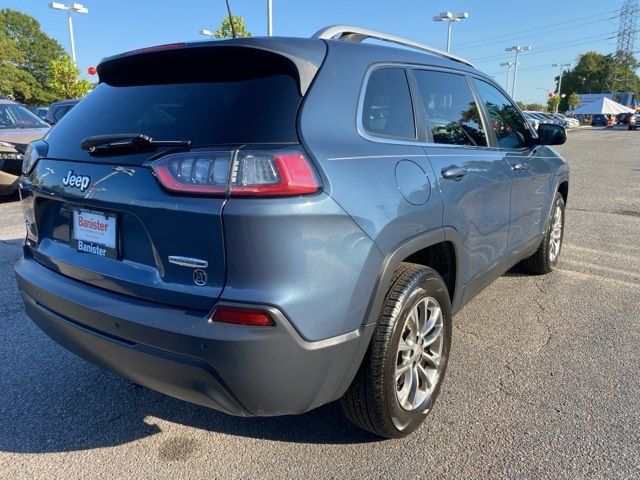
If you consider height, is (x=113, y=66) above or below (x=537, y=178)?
above

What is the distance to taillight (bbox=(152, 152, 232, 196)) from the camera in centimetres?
183

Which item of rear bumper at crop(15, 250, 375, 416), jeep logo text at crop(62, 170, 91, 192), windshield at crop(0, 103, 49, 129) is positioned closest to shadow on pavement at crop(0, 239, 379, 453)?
rear bumper at crop(15, 250, 375, 416)

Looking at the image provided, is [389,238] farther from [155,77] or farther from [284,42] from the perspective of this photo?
[155,77]

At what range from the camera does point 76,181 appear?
223 centimetres

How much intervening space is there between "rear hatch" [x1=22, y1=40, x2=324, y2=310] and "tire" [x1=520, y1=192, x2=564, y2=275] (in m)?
3.36

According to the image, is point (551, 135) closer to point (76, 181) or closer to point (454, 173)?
point (454, 173)

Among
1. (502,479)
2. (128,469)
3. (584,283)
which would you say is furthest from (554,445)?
(584,283)

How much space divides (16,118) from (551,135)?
30.8ft

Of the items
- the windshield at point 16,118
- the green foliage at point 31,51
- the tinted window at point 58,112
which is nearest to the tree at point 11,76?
the green foliage at point 31,51

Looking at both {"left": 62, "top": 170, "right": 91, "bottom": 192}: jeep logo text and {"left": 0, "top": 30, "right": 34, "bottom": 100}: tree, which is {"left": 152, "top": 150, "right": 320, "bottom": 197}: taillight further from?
{"left": 0, "top": 30, "right": 34, "bottom": 100}: tree

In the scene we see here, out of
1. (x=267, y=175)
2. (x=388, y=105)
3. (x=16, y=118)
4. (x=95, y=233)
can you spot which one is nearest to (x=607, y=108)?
(x=16, y=118)

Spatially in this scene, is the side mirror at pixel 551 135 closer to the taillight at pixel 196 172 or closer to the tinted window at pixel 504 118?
the tinted window at pixel 504 118

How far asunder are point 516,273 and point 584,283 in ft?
1.98

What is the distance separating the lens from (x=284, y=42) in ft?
7.00
